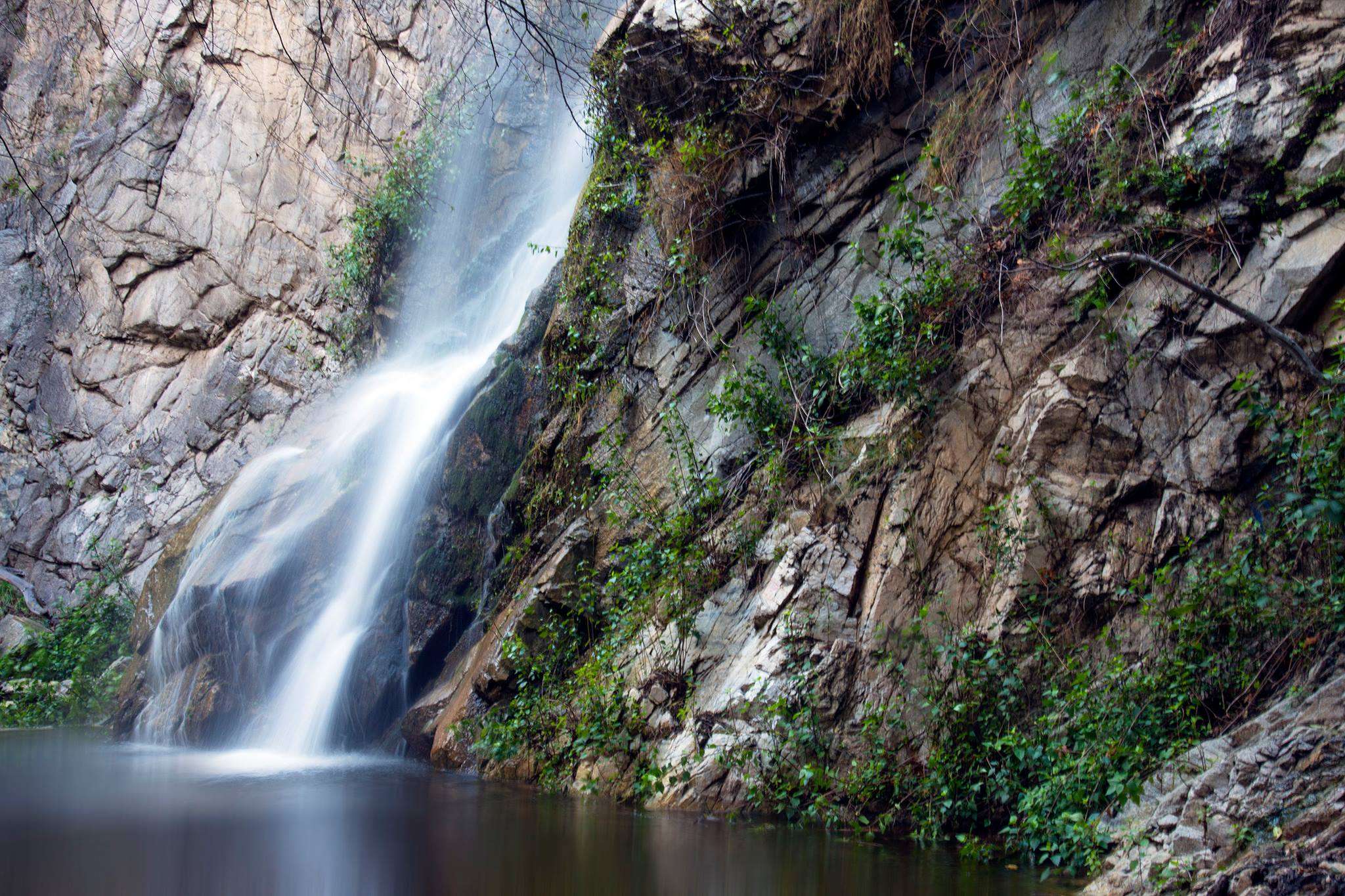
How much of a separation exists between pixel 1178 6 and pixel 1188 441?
3.12 metres

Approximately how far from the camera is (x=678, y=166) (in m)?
8.20

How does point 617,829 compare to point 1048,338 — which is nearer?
point 617,829

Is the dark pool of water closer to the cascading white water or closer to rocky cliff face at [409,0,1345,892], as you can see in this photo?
rocky cliff face at [409,0,1345,892]

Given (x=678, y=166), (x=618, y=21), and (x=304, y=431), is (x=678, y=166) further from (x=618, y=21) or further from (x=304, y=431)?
(x=304, y=431)

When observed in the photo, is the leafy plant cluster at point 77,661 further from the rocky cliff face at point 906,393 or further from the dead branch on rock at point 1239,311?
Result: the dead branch on rock at point 1239,311

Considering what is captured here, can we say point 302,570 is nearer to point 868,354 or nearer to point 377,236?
point 868,354

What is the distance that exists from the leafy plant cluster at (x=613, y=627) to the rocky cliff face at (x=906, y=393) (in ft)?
0.10

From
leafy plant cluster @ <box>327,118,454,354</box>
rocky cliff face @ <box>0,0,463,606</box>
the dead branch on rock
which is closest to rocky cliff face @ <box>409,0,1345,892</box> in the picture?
the dead branch on rock

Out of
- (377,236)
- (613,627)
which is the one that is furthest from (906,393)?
(377,236)

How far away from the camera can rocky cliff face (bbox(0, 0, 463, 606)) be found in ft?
52.3

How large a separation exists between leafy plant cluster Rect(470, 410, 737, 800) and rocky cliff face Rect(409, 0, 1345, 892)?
30mm

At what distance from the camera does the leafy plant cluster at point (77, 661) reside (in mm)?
12477

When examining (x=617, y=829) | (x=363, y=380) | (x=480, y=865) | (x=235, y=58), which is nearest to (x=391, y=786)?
(x=617, y=829)

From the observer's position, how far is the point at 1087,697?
4.58m
